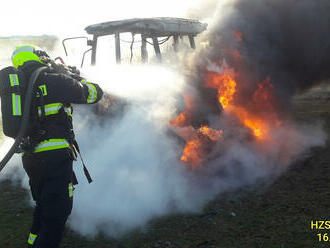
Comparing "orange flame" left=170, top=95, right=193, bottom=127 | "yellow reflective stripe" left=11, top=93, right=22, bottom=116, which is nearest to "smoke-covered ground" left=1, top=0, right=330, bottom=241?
"orange flame" left=170, top=95, right=193, bottom=127

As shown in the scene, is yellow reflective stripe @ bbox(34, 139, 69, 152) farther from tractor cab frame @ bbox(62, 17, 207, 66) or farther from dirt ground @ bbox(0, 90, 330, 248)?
tractor cab frame @ bbox(62, 17, 207, 66)

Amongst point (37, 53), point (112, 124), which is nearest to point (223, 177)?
point (112, 124)

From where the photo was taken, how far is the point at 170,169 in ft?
19.1

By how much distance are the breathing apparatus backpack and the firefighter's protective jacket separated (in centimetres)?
16

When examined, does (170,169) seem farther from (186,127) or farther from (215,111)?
(215,111)

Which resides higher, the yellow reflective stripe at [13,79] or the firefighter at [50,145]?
the yellow reflective stripe at [13,79]

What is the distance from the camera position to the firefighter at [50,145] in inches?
138

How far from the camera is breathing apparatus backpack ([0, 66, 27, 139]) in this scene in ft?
11.3

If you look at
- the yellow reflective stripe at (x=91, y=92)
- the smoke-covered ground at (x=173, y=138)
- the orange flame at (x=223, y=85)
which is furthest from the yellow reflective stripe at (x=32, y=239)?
the orange flame at (x=223, y=85)

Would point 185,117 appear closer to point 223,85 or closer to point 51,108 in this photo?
point 223,85

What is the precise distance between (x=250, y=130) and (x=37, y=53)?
557cm

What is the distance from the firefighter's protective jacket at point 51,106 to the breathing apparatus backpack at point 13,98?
0.16 metres

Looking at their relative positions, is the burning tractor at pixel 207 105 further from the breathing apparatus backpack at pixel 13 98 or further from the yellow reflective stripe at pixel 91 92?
the breathing apparatus backpack at pixel 13 98

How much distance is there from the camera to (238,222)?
4738 millimetres
